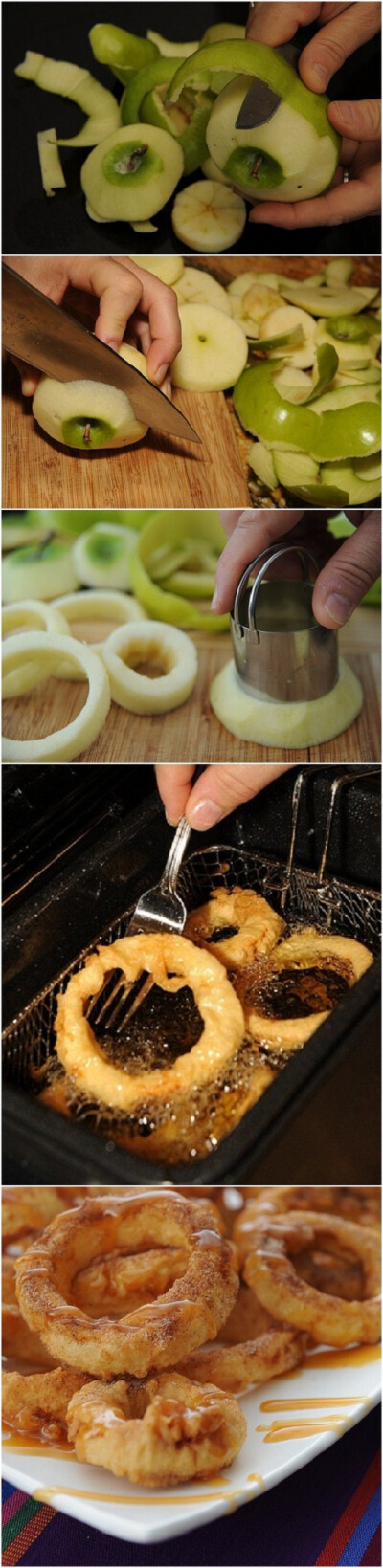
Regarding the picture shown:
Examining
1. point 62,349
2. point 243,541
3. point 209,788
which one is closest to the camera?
point 62,349

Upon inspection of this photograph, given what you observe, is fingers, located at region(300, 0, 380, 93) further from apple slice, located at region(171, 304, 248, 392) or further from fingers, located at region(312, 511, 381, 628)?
fingers, located at region(312, 511, 381, 628)

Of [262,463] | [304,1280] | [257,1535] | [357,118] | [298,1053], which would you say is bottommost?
[257,1535]

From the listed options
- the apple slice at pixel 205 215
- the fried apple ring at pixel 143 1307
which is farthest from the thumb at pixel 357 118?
the fried apple ring at pixel 143 1307

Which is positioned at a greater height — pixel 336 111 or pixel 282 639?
pixel 336 111

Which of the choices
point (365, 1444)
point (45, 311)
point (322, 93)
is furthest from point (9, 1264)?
point (322, 93)

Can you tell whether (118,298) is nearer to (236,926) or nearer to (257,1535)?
(236,926)

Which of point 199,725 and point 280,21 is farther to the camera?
point 199,725

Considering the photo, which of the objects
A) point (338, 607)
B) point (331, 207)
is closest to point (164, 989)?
point (338, 607)

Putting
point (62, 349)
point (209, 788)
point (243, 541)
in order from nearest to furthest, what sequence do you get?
point (62, 349), point (243, 541), point (209, 788)
